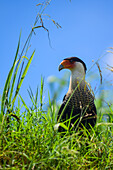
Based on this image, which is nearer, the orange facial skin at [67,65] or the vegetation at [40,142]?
the vegetation at [40,142]

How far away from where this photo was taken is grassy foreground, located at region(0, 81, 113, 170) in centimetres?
186

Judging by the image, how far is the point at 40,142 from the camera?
2.02m

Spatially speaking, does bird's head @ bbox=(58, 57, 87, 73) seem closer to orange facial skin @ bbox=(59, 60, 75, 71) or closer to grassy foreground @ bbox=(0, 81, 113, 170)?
orange facial skin @ bbox=(59, 60, 75, 71)

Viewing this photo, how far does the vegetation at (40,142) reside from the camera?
1872 millimetres

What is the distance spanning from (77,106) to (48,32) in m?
1.05

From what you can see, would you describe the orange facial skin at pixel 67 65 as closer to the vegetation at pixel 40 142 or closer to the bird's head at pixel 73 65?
the bird's head at pixel 73 65

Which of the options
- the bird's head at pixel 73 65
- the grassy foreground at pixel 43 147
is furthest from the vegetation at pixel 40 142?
the bird's head at pixel 73 65

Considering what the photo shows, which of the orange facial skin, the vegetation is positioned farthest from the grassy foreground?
the orange facial skin

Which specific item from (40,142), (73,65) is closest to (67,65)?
(73,65)

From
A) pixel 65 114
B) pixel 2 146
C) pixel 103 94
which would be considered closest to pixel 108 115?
pixel 103 94

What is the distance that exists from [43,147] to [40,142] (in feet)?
0.17

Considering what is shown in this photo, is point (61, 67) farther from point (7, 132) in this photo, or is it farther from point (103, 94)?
point (7, 132)

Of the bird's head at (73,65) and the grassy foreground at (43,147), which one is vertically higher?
the bird's head at (73,65)

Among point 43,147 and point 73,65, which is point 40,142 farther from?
point 73,65
